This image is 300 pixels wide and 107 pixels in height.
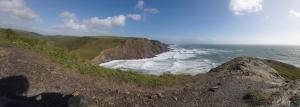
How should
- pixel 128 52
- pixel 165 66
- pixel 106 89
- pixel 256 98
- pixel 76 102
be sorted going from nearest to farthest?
1. pixel 76 102
2. pixel 256 98
3. pixel 106 89
4. pixel 165 66
5. pixel 128 52

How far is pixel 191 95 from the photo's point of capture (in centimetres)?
1934

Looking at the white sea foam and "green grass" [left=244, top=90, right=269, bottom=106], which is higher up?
"green grass" [left=244, top=90, right=269, bottom=106]

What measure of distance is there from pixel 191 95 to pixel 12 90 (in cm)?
1256

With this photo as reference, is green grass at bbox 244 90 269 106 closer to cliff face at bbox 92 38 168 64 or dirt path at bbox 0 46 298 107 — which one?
dirt path at bbox 0 46 298 107

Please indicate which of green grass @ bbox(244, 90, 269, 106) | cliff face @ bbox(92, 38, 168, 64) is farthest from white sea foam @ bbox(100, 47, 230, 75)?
green grass @ bbox(244, 90, 269, 106)

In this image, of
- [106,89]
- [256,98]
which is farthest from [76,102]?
[256,98]

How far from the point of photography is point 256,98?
17.9 meters

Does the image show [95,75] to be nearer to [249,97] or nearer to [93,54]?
[249,97]

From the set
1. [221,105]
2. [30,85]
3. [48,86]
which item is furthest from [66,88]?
[221,105]

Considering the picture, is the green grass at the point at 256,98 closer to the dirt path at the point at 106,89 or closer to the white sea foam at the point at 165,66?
the dirt path at the point at 106,89

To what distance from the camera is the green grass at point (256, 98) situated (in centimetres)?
1733

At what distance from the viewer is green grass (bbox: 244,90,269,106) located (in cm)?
1733

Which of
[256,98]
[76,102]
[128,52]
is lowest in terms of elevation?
[128,52]

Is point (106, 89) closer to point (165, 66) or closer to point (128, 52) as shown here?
point (165, 66)
